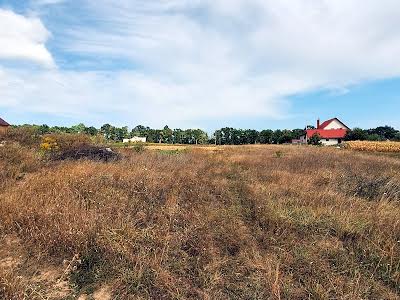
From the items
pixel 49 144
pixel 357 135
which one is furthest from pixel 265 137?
pixel 49 144

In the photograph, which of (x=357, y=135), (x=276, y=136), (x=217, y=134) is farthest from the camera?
(x=217, y=134)

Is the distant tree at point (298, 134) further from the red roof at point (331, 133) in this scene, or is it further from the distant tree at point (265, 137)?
the distant tree at point (265, 137)

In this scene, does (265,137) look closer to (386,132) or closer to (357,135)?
(357,135)

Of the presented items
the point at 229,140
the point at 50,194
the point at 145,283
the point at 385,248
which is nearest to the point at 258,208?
the point at 385,248

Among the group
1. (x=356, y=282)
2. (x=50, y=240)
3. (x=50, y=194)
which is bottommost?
(x=356, y=282)

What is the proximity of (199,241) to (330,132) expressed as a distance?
8432 cm

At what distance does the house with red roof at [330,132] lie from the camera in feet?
256

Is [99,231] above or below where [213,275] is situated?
above

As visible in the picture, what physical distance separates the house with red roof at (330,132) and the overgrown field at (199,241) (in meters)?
72.6

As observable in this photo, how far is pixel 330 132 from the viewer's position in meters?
80.9

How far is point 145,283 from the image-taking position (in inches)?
140

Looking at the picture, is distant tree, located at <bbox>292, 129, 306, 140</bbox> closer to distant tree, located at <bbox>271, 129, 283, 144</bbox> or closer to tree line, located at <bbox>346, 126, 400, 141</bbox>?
distant tree, located at <bbox>271, 129, 283, 144</bbox>

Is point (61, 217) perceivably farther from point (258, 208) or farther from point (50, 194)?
point (258, 208)

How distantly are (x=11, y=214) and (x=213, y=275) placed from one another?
3.24 m
